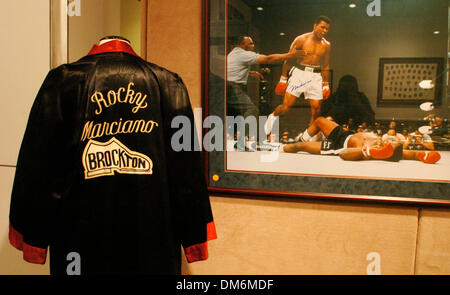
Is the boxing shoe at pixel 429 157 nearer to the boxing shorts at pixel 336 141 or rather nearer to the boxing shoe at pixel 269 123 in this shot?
the boxing shorts at pixel 336 141

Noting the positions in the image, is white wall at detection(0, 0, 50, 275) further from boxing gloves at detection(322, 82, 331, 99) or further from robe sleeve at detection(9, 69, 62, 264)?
boxing gloves at detection(322, 82, 331, 99)

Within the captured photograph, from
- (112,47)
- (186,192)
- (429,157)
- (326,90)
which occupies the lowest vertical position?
(186,192)

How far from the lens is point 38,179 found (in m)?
0.92

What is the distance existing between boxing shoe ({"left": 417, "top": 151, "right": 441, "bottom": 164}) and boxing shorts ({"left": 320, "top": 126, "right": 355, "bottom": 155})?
25 cm

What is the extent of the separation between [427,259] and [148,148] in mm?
1132

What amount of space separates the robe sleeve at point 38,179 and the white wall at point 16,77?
430mm

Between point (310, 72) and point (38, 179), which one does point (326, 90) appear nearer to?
point (310, 72)

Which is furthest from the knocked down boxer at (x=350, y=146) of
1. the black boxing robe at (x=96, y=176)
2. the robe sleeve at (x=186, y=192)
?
the black boxing robe at (x=96, y=176)

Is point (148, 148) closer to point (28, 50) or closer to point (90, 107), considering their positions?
point (90, 107)

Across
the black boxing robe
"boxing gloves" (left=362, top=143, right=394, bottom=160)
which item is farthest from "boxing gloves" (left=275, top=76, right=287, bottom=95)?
the black boxing robe

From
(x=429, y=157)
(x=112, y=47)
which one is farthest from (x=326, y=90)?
(x=112, y=47)

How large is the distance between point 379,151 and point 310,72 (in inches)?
15.8

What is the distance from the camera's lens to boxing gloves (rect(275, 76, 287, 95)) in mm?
1248
